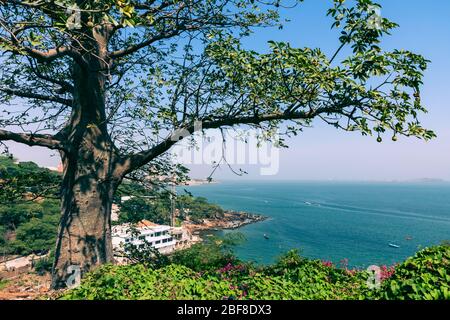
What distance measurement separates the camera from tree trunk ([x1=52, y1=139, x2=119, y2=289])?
535 cm

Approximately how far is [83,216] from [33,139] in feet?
5.22

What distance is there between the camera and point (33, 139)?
16.6ft

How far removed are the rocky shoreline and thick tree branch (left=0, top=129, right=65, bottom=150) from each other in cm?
5689

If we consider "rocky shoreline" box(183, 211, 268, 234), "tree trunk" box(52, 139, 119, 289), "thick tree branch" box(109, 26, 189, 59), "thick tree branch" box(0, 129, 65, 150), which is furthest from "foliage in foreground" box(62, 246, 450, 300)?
"rocky shoreline" box(183, 211, 268, 234)

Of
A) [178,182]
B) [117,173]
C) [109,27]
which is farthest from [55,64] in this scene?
[178,182]

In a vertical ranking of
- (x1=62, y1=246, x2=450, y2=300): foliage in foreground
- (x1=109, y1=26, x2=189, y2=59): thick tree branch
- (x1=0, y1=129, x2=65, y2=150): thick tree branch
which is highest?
(x1=109, y1=26, x2=189, y2=59): thick tree branch

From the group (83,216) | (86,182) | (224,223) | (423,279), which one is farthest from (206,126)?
(224,223)

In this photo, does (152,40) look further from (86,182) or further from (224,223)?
(224,223)

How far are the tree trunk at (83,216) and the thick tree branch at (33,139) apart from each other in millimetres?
404

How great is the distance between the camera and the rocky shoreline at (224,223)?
6394 cm

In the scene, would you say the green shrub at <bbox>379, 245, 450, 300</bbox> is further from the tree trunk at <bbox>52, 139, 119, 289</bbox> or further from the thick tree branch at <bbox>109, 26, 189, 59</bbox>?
the thick tree branch at <bbox>109, 26, 189, 59</bbox>

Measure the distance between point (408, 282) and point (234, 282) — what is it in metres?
2.31
